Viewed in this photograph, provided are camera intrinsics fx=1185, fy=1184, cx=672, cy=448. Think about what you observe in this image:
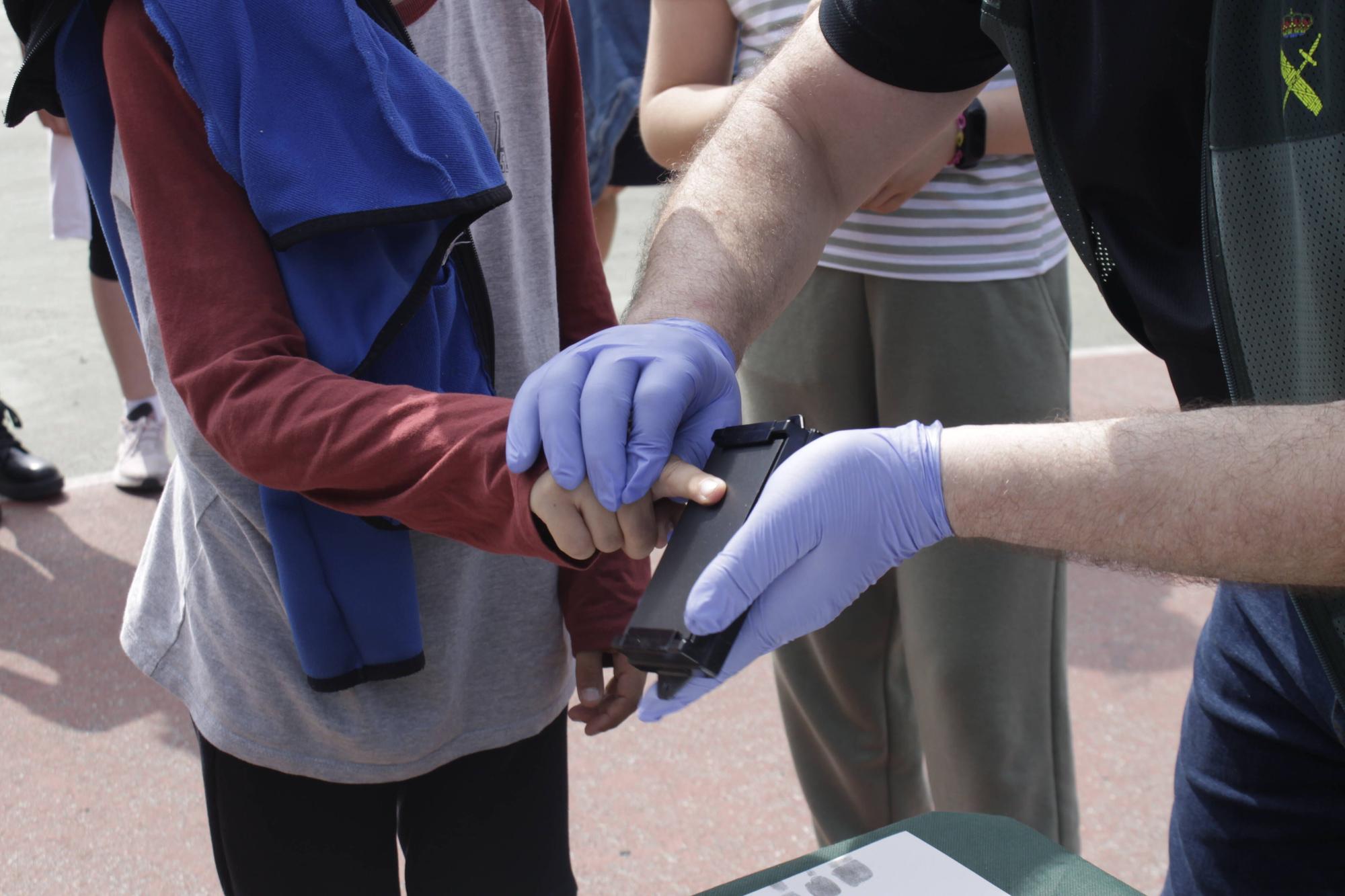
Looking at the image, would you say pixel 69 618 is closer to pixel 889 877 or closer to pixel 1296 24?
pixel 889 877

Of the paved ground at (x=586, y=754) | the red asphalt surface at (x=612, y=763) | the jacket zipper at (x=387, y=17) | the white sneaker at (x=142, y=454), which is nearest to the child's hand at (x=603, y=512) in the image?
the jacket zipper at (x=387, y=17)

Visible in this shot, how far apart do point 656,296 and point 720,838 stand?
1583 mm

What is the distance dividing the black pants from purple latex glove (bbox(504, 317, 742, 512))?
544 millimetres

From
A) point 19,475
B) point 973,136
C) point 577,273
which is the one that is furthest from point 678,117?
point 19,475

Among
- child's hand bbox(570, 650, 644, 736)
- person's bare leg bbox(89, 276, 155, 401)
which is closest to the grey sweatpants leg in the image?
child's hand bbox(570, 650, 644, 736)

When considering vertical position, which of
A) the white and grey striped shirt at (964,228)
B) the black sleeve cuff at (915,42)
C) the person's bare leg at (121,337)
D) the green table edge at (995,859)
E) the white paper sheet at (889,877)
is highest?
the black sleeve cuff at (915,42)

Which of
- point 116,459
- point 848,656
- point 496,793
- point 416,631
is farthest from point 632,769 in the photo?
point 116,459

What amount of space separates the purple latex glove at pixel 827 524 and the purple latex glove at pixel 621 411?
0.41ft

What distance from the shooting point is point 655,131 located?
7.32 feet

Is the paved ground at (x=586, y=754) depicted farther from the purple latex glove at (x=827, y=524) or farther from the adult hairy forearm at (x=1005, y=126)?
the purple latex glove at (x=827, y=524)

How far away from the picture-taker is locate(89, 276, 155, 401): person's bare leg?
3775mm

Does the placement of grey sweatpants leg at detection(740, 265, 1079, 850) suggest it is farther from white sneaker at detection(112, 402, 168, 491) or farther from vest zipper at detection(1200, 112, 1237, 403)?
white sneaker at detection(112, 402, 168, 491)

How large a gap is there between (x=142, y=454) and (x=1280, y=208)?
3.84 metres

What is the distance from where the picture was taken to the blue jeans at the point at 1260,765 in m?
1.29
